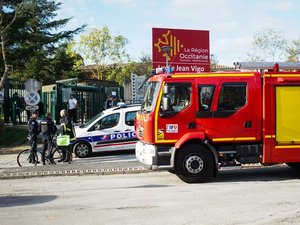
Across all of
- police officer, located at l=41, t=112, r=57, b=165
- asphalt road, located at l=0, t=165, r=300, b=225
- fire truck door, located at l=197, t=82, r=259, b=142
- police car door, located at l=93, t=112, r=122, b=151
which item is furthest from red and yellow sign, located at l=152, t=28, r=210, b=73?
fire truck door, located at l=197, t=82, r=259, b=142

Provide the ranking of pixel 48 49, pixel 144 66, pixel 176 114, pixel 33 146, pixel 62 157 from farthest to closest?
1. pixel 144 66
2. pixel 48 49
3. pixel 62 157
4. pixel 33 146
5. pixel 176 114

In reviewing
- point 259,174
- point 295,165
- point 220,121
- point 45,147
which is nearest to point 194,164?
point 220,121

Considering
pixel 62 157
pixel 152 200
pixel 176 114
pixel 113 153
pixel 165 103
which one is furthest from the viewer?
pixel 113 153

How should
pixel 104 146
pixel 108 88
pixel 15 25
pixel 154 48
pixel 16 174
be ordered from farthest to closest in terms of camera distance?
1. pixel 108 88
2. pixel 15 25
3. pixel 154 48
4. pixel 104 146
5. pixel 16 174

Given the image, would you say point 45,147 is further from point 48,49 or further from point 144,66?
point 144,66

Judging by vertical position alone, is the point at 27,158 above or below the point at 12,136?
below

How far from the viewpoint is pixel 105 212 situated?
320 inches

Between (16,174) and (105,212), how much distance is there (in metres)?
6.24

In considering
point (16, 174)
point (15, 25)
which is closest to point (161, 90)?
point (16, 174)

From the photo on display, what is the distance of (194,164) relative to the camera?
439 inches

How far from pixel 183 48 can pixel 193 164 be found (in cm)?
940

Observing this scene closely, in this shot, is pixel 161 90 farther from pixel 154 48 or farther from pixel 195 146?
pixel 154 48

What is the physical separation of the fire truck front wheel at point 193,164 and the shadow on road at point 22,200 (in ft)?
10.0

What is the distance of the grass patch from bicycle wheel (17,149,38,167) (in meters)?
5.97
